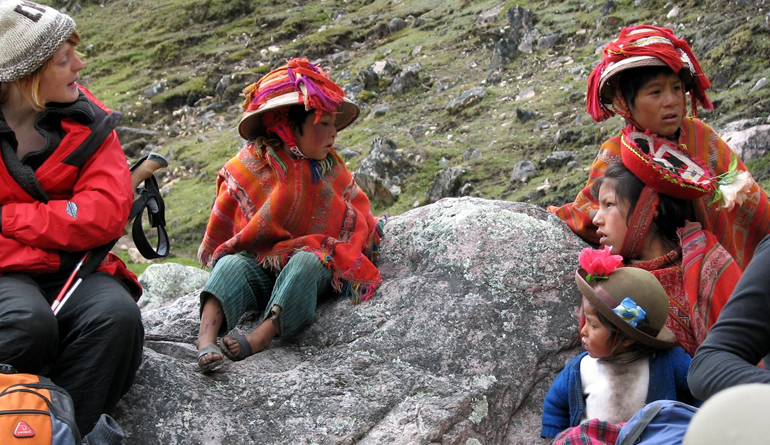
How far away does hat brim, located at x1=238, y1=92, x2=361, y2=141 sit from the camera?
4.05m

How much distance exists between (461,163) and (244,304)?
5.71m

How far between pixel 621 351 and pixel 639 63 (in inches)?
64.0

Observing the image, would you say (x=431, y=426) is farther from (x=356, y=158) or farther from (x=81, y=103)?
(x=356, y=158)

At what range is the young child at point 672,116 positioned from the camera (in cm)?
403

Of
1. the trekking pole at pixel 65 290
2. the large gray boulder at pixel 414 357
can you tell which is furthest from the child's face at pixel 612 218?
the trekking pole at pixel 65 290

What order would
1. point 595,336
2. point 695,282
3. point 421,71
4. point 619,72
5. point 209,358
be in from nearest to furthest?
point 595,336 < point 209,358 < point 695,282 < point 619,72 < point 421,71

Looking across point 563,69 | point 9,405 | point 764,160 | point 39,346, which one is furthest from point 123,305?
point 563,69

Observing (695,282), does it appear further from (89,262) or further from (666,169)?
(89,262)

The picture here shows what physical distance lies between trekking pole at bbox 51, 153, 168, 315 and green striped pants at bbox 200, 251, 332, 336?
0.59 meters

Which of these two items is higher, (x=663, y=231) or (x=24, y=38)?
(x=24, y=38)

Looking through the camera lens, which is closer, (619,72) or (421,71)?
(619,72)

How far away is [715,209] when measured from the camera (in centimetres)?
402

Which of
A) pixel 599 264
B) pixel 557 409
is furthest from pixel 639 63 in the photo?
pixel 557 409

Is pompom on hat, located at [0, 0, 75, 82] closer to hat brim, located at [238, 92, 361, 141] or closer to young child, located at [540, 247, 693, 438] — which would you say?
hat brim, located at [238, 92, 361, 141]
